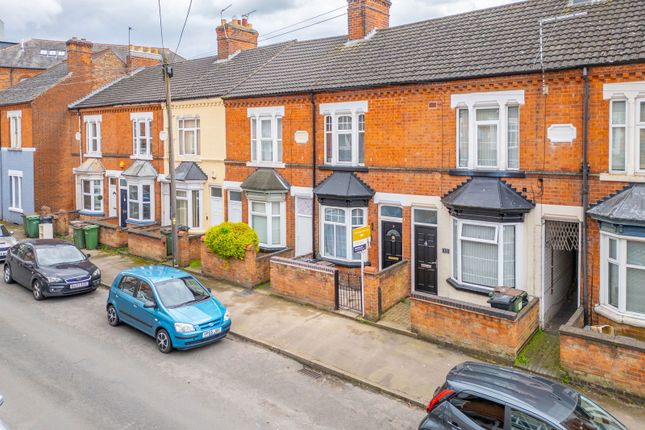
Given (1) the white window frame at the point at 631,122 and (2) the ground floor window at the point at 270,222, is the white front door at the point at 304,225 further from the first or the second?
(1) the white window frame at the point at 631,122

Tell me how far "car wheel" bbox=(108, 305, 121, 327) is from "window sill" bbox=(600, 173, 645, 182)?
11913mm

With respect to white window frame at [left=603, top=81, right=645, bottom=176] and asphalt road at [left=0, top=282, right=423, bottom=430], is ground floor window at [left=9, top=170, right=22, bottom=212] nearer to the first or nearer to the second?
asphalt road at [left=0, top=282, right=423, bottom=430]

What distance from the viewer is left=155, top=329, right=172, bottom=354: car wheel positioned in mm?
10930

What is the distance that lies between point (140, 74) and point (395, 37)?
54.9 feet

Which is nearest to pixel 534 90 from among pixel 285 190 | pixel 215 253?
pixel 285 190

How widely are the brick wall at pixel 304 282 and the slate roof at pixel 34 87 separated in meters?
19.1

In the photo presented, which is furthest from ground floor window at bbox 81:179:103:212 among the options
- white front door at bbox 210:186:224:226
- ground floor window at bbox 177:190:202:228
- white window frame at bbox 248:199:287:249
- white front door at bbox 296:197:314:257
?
white front door at bbox 296:197:314:257

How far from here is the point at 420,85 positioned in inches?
549

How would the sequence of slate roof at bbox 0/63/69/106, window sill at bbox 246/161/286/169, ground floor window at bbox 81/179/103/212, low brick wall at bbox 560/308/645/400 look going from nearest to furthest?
low brick wall at bbox 560/308/645/400 < window sill at bbox 246/161/286/169 < ground floor window at bbox 81/179/103/212 < slate roof at bbox 0/63/69/106

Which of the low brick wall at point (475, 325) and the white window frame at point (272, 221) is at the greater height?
the white window frame at point (272, 221)

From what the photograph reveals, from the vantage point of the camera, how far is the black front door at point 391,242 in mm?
14867

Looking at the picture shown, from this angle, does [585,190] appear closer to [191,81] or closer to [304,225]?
[304,225]

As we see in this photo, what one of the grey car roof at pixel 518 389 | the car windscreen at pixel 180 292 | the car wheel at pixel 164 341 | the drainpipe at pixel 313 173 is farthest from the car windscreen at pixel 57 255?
the grey car roof at pixel 518 389

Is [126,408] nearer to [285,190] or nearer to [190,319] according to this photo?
[190,319]
